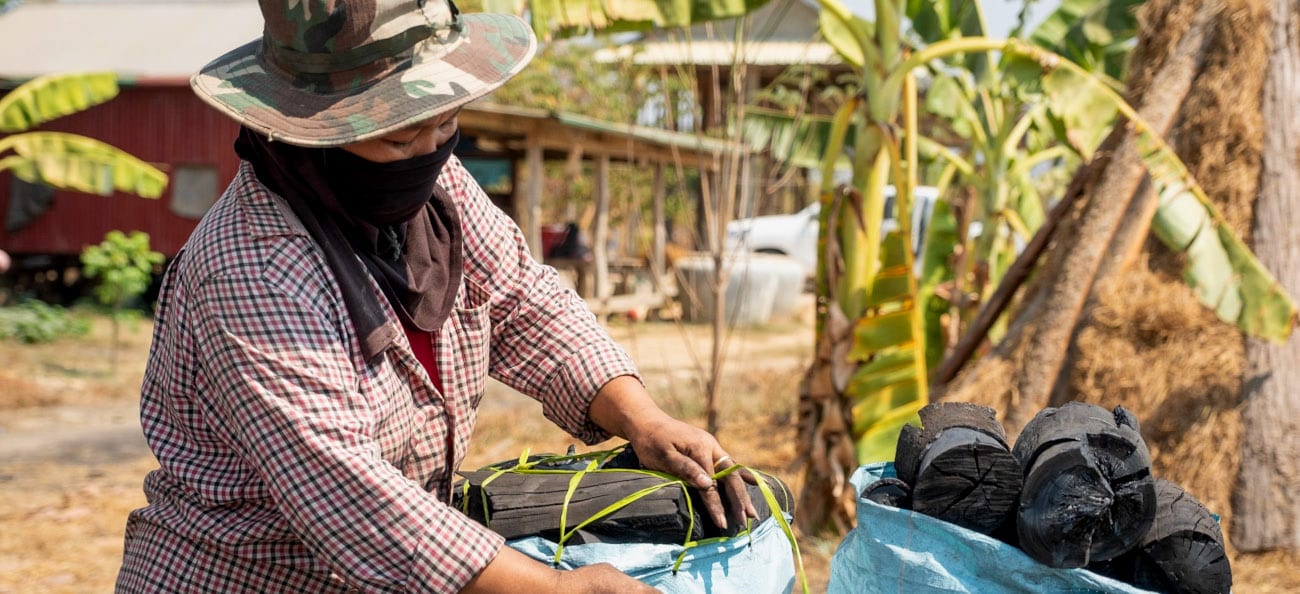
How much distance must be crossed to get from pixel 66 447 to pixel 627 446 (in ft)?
22.8

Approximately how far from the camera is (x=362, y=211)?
1.94 m

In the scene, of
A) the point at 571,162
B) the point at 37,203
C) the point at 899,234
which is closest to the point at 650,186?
the point at 571,162

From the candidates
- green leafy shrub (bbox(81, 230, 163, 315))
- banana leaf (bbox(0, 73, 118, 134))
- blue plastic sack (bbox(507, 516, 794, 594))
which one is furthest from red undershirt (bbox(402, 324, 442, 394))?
green leafy shrub (bbox(81, 230, 163, 315))

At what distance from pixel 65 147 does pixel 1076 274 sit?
333 inches

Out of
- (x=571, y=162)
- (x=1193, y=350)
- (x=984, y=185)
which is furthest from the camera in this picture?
(x=571, y=162)

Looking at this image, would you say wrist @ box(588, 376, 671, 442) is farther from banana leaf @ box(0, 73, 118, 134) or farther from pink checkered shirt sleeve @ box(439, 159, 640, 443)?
banana leaf @ box(0, 73, 118, 134)

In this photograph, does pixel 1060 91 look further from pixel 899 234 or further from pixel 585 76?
pixel 585 76

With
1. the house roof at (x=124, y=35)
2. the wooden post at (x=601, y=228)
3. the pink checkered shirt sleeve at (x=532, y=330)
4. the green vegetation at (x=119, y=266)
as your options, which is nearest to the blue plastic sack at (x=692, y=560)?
the pink checkered shirt sleeve at (x=532, y=330)

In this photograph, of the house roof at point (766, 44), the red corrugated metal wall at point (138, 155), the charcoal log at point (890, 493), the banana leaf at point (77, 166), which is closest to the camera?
the charcoal log at point (890, 493)

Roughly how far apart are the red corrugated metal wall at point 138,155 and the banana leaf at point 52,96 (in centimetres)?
598

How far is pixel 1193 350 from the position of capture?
5.12m

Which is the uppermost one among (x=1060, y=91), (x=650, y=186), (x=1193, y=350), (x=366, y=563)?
(x=1060, y=91)

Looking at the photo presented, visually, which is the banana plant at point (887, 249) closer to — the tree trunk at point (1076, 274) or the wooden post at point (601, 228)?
the tree trunk at point (1076, 274)

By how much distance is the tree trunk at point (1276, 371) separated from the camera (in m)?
4.93
